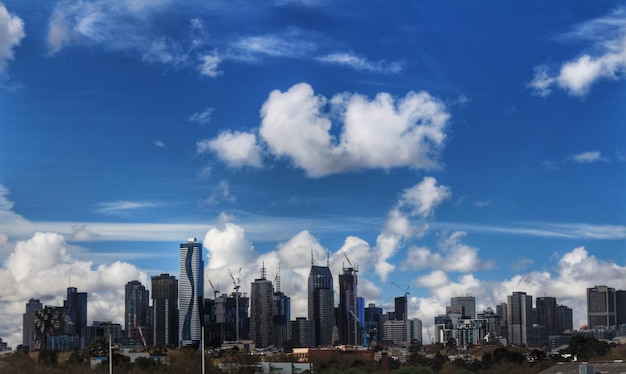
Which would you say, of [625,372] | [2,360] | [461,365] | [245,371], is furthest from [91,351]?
[625,372]

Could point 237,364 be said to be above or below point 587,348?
below

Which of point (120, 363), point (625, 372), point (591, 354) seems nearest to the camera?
point (625, 372)

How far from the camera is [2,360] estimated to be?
99.1 m

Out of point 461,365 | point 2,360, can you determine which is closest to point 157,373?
point 2,360

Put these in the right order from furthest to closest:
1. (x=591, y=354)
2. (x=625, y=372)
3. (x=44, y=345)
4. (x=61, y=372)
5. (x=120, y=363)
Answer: (x=44, y=345), (x=591, y=354), (x=120, y=363), (x=61, y=372), (x=625, y=372)

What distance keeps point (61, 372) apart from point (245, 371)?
19.9 metres

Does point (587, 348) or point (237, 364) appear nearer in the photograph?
point (237, 364)

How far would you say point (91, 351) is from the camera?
Answer: 11431 centimetres

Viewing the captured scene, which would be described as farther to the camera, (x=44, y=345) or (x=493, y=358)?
(x=44, y=345)

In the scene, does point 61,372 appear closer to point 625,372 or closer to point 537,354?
point 625,372

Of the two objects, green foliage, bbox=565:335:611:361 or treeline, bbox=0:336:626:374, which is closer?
treeline, bbox=0:336:626:374

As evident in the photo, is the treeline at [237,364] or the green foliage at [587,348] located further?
the green foliage at [587,348]

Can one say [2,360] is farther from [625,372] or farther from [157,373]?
[625,372]

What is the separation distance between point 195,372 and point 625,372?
138 feet
